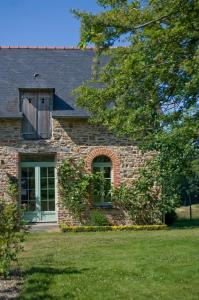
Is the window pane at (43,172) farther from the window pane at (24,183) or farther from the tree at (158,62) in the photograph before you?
the tree at (158,62)

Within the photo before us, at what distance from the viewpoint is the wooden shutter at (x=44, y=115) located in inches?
680

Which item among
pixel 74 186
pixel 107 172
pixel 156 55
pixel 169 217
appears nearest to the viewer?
pixel 156 55

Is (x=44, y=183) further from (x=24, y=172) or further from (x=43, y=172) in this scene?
(x=24, y=172)

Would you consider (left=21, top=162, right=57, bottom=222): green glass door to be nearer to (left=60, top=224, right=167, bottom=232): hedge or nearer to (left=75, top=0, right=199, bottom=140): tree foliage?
(left=60, top=224, right=167, bottom=232): hedge

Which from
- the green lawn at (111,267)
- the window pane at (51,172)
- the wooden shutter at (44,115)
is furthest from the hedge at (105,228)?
the wooden shutter at (44,115)

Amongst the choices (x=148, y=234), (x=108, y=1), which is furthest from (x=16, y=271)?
(x=148, y=234)

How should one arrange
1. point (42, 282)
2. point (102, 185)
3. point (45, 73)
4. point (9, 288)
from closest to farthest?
point (9, 288) < point (42, 282) < point (102, 185) < point (45, 73)

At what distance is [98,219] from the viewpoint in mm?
16766

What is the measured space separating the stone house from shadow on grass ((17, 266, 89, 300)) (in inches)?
322

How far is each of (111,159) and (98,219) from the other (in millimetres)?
2163

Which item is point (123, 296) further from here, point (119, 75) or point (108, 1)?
point (108, 1)

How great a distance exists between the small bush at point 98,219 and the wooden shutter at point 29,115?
3367 millimetres

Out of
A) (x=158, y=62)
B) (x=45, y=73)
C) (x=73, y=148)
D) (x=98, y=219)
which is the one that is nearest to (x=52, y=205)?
(x=98, y=219)

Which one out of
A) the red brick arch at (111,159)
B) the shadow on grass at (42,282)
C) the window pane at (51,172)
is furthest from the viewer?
the window pane at (51,172)
